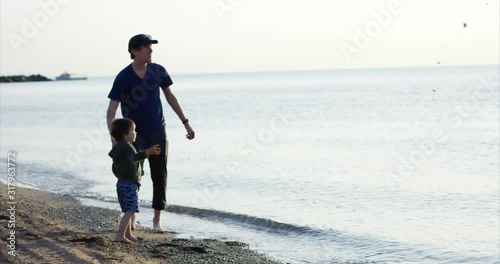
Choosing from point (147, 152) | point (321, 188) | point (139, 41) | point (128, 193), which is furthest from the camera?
point (321, 188)

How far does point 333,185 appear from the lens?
517 inches

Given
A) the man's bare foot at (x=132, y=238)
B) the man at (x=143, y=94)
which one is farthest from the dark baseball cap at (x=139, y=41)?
the man's bare foot at (x=132, y=238)

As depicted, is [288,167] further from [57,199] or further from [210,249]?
[210,249]

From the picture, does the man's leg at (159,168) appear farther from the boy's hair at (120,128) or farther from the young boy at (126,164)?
the boy's hair at (120,128)

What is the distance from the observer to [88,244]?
21.6 ft

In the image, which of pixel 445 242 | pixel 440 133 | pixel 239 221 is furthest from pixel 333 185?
pixel 440 133

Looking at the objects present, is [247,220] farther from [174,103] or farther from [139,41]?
[139,41]

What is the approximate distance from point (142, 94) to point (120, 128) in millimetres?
810

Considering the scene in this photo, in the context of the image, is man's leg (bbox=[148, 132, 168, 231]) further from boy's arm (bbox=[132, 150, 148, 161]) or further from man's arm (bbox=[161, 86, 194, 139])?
boy's arm (bbox=[132, 150, 148, 161])

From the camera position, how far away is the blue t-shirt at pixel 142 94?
693 cm

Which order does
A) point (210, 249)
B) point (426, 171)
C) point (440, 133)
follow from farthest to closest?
point (440, 133) < point (426, 171) < point (210, 249)

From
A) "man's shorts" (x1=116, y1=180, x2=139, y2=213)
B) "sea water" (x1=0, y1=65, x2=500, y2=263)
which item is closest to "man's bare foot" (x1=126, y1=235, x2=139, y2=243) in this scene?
"man's shorts" (x1=116, y1=180, x2=139, y2=213)

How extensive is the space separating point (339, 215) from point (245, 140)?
46.0 ft

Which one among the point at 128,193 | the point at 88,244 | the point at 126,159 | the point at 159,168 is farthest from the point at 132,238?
the point at 126,159
